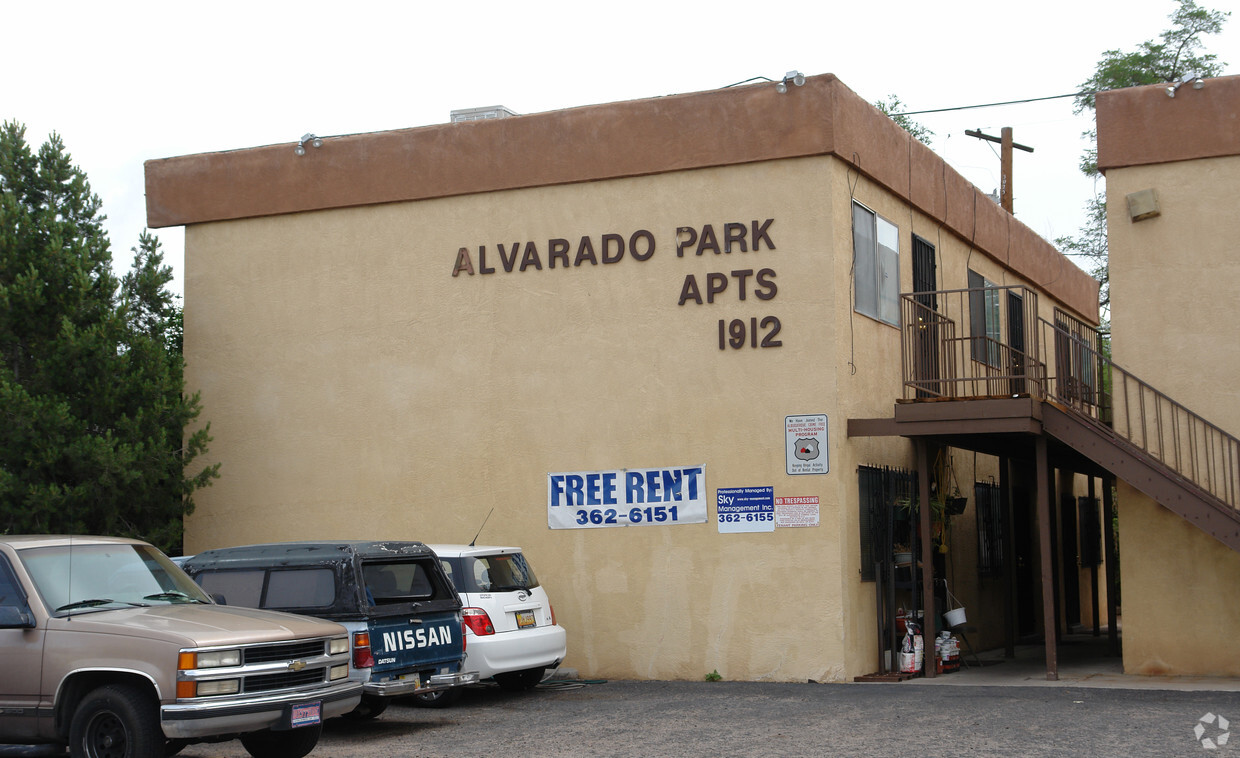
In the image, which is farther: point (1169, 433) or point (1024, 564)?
point (1024, 564)

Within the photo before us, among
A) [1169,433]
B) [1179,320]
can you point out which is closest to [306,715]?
[1169,433]

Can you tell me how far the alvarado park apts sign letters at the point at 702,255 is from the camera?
15.2m

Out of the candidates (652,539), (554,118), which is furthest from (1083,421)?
(554,118)

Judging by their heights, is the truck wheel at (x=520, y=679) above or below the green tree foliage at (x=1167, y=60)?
below

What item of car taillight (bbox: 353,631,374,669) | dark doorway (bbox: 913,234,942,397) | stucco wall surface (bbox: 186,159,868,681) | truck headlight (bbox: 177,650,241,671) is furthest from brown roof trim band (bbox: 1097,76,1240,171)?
truck headlight (bbox: 177,650,241,671)

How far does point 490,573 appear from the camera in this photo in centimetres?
1304

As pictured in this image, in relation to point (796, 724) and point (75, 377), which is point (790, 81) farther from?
point (75, 377)

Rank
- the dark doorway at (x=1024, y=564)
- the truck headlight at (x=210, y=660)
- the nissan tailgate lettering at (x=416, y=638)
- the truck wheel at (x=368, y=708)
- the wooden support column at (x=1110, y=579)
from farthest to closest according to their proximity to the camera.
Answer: the dark doorway at (x=1024, y=564) → the wooden support column at (x=1110, y=579) → the truck wheel at (x=368, y=708) → the nissan tailgate lettering at (x=416, y=638) → the truck headlight at (x=210, y=660)

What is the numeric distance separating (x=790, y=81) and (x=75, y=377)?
30.5 ft

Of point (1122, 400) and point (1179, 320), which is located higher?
point (1179, 320)

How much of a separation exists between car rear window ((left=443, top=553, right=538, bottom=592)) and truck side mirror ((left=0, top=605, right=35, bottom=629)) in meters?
4.42

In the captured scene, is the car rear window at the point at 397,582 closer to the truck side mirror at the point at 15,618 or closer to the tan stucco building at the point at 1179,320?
the truck side mirror at the point at 15,618

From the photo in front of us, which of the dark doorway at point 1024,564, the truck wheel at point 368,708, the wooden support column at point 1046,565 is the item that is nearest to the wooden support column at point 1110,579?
the dark doorway at point 1024,564

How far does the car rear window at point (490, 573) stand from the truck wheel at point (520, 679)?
3.08 feet
